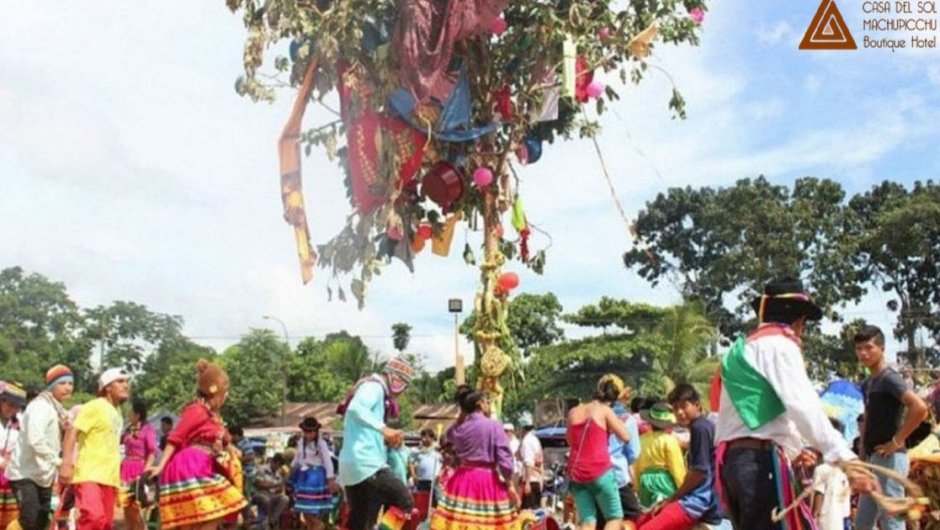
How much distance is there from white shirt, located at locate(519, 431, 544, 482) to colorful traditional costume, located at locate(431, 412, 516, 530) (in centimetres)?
569

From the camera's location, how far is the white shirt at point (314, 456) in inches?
472

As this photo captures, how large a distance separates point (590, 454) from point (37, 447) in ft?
14.7

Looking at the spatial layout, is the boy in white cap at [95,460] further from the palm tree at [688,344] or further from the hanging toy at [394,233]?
the palm tree at [688,344]

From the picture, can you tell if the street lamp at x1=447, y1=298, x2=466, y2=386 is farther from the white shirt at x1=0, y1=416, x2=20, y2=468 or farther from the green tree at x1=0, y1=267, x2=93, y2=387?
the green tree at x1=0, y1=267, x2=93, y2=387

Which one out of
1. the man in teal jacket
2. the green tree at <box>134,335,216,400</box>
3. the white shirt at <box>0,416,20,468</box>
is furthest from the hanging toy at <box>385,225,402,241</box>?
the green tree at <box>134,335,216,400</box>

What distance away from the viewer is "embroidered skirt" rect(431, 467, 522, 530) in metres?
8.09

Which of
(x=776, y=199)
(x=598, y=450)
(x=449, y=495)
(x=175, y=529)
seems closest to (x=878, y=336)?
(x=598, y=450)

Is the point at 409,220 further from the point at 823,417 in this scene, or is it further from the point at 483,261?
the point at 823,417

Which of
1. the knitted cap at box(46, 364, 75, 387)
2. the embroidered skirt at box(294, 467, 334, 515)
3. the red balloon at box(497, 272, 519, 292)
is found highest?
the red balloon at box(497, 272, 519, 292)

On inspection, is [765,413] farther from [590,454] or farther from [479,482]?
[479,482]

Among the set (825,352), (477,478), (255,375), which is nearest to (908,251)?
(825,352)

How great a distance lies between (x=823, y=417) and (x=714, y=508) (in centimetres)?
282

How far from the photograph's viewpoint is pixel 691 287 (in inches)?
1715

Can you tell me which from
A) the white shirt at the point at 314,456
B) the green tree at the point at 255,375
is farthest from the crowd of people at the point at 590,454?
the green tree at the point at 255,375
